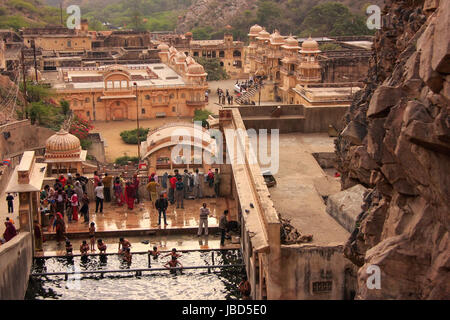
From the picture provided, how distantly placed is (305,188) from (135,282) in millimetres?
3803

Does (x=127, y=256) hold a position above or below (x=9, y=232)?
below

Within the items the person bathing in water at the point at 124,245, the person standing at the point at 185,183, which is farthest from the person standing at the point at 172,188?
the person bathing in water at the point at 124,245

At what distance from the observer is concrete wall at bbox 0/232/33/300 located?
11852 mm

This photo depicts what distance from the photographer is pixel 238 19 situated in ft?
263

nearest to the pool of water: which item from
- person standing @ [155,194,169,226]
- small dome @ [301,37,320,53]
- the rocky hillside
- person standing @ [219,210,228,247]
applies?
person standing @ [219,210,228,247]

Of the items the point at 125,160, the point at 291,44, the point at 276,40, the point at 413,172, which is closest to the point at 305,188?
the point at 413,172

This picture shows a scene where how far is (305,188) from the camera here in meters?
14.0

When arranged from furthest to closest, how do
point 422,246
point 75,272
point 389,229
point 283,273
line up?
point 75,272 → point 283,273 → point 389,229 → point 422,246

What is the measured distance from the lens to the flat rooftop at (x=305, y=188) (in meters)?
11.9

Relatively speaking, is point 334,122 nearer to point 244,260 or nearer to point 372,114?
point 244,260

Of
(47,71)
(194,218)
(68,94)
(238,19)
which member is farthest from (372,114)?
(238,19)

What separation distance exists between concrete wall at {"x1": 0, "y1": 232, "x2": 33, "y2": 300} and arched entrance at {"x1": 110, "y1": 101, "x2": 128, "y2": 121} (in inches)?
1099

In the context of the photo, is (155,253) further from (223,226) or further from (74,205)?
(74,205)
